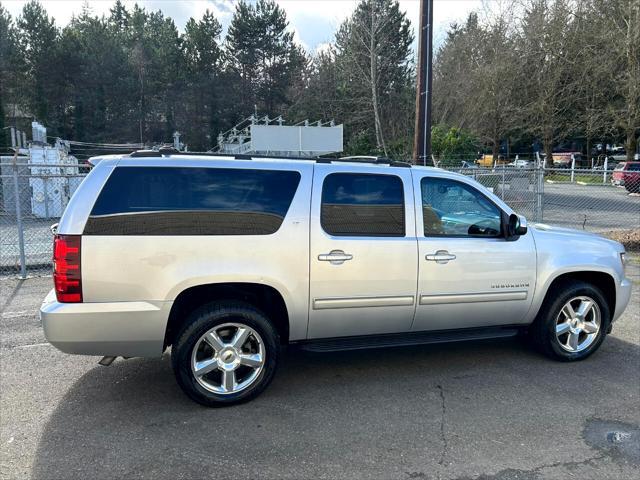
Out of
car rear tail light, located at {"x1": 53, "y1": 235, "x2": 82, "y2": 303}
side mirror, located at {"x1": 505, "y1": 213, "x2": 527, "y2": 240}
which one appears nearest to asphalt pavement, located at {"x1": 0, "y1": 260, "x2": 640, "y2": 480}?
car rear tail light, located at {"x1": 53, "y1": 235, "x2": 82, "y2": 303}

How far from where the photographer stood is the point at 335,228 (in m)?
4.09

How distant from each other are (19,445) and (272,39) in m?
52.3

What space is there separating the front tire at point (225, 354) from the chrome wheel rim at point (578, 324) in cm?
272

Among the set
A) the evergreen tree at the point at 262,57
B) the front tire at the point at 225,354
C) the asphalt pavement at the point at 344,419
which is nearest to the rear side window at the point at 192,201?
the front tire at the point at 225,354

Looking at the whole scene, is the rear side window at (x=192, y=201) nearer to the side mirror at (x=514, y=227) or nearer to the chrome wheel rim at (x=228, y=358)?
the chrome wheel rim at (x=228, y=358)

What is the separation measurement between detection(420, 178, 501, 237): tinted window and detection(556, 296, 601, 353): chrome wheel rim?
1110 millimetres

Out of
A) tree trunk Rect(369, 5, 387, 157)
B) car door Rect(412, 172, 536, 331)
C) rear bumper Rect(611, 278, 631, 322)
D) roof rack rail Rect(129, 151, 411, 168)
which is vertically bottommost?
rear bumper Rect(611, 278, 631, 322)

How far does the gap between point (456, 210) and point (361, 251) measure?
1.10 metres

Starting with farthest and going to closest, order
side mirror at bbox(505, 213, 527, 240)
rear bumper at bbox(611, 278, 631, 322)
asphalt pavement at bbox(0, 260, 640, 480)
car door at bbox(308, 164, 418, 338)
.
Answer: rear bumper at bbox(611, 278, 631, 322)
side mirror at bbox(505, 213, 527, 240)
car door at bbox(308, 164, 418, 338)
asphalt pavement at bbox(0, 260, 640, 480)

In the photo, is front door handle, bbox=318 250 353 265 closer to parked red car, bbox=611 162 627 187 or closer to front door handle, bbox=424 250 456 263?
front door handle, bbox=424 250 456 263

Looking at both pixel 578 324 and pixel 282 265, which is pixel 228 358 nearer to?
pixel 282 265

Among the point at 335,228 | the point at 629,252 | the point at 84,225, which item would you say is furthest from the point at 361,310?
the point at 629,252

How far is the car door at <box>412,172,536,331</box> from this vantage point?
171 inches

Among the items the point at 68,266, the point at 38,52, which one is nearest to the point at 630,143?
the point at 68,266
